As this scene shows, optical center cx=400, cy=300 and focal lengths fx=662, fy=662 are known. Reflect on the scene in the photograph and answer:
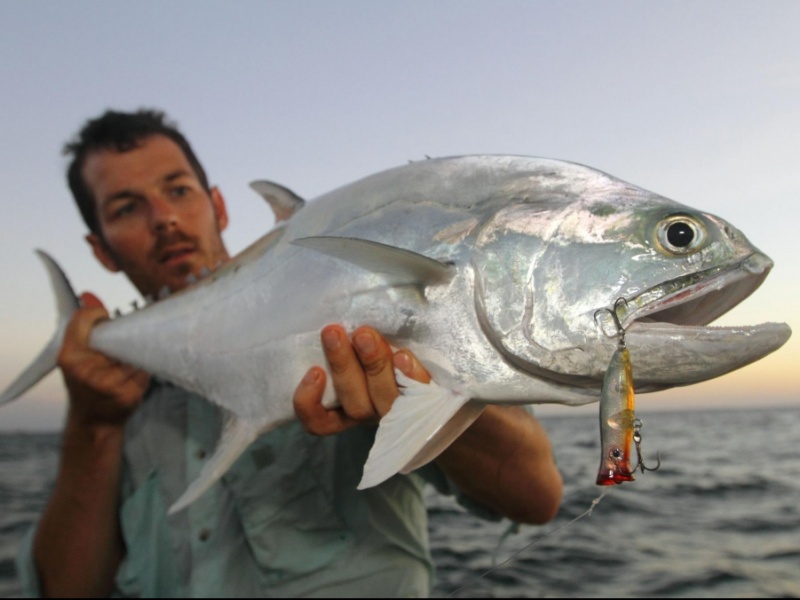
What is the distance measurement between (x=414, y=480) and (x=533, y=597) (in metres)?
3.19

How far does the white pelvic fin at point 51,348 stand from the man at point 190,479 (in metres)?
0.10

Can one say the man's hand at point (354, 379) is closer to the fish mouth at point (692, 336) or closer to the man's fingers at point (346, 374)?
the man's fingers at point (346, 374)

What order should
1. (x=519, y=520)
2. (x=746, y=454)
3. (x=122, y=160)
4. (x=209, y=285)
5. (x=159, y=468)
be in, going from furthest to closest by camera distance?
(x=746, y=454)
(x=122, y=160)
(x=159, y=468)
(x=519, y=520)
(x=209, y=285)

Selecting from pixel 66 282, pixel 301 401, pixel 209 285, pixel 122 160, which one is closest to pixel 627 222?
pixel 301 401

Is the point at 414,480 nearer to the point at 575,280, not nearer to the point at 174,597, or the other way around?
the point at 174,597

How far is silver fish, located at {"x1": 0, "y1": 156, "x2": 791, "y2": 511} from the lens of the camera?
1.38 m

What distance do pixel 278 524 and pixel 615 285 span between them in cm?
209

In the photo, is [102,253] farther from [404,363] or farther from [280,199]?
[404,363]

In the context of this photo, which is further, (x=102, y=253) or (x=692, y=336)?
(x=102, y=253)

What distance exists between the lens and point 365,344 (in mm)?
1702

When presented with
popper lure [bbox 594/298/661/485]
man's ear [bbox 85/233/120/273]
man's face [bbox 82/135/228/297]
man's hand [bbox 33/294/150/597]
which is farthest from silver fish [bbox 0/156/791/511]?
man's ear [bbox 85/233/120/273]

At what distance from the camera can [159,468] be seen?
321 centimetres

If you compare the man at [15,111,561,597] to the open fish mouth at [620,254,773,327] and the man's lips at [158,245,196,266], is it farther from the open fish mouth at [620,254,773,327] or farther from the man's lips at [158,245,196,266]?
the open fish mouth at [620,254,773,327]

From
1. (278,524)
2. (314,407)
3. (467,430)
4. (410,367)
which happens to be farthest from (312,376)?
(278,524)
